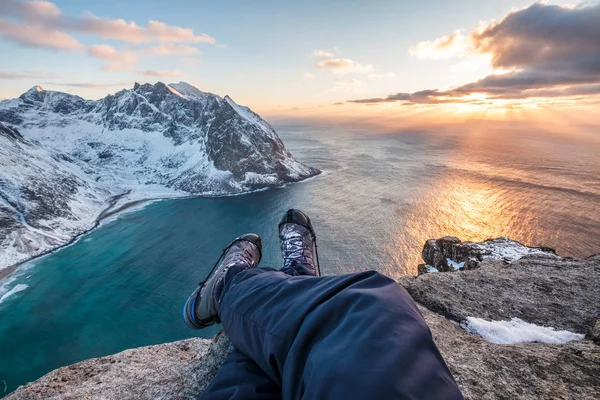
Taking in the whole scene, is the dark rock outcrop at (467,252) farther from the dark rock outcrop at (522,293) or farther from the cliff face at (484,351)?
the cliff face at (484,351)

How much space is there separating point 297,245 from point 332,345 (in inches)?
205

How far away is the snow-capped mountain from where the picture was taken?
78.6m

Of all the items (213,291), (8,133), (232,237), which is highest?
(8,133)

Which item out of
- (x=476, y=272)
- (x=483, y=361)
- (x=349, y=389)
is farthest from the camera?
(x=476, y=272)

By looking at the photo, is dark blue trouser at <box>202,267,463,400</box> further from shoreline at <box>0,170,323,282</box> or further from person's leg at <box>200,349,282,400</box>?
shoreline at <box>0,170,323,282</box>

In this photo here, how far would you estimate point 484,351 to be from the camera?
394cm

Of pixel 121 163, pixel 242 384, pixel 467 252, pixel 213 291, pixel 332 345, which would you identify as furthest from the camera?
pixel 121 163

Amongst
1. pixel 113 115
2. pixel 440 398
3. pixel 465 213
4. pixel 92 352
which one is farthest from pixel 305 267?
pixel 113 115

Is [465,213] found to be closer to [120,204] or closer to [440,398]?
[440,398]

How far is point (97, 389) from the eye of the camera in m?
4.62

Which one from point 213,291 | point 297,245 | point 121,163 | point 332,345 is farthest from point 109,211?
point 332,345

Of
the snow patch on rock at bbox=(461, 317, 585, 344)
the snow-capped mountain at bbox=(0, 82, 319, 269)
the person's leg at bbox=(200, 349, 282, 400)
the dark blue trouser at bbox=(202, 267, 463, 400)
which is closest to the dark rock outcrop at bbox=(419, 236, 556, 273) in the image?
the snow patch on rock at bbox=(461, 317, 585, 344)

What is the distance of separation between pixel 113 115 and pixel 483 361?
812 feet

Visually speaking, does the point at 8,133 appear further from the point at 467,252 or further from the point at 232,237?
the point at 467,252
